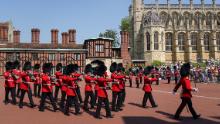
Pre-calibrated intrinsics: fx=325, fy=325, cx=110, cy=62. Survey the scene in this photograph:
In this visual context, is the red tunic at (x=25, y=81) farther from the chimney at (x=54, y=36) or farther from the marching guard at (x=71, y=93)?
the chimney at (x=54, y=36)

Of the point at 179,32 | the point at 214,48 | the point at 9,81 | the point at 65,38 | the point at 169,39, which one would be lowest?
the point at 9,81

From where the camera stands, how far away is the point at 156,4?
69.2 metres

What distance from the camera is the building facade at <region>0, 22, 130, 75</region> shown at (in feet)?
117

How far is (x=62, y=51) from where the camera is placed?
36.8 metres

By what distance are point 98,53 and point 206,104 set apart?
24.7m

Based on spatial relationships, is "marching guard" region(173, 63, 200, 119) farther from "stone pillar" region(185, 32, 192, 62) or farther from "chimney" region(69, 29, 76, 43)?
"stone pillar" region(185, 32, 192, 62)

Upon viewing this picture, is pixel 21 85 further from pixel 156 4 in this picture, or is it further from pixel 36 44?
pixel 156 4

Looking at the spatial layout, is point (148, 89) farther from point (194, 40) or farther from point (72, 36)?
point (194, 40)

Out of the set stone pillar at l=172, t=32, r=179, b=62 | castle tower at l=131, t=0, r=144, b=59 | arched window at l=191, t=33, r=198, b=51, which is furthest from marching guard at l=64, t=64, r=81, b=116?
arched window at l=191, t=33, r=198, b=51

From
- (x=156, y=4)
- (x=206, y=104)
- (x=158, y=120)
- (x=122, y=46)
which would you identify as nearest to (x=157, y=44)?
(x=156, y=4)

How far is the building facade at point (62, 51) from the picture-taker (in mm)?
35656

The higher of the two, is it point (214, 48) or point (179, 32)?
point (179, 32)

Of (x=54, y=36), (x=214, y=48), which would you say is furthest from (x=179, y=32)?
(x=54, y=36)

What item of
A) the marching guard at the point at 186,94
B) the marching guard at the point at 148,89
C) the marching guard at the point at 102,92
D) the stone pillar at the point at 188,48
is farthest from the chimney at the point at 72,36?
the marching guard at the point at 186,94
